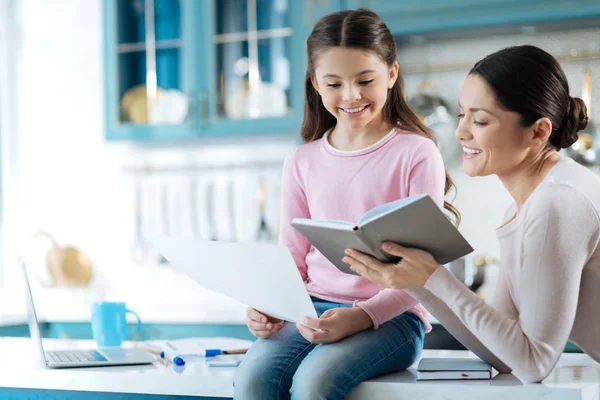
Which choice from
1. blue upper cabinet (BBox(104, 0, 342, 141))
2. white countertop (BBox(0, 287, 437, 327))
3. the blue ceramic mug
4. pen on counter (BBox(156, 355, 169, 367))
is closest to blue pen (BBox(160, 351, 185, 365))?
pen on counter (BBox(156, 355, 169, 367))

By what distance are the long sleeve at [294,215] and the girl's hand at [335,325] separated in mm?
312

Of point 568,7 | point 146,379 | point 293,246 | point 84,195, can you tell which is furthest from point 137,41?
point 146,379

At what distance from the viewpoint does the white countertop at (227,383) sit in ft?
3.97

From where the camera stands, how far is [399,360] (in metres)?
1.41

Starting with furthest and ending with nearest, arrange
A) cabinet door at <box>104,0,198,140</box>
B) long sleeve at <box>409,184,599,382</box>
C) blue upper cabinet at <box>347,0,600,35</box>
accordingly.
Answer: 1. cabinet door at <box>104,0,198,140</box>
2. blue upper cabinet at <box>347,0,600,35</box>
3. long sleeve at <box>409,184,599,382</box>

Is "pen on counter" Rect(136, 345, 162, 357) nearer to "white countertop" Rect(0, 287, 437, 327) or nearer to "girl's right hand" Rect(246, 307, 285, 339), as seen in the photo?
"girl's right hand" Rect(246, 307, 285, 339)

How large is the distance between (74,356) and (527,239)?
884 millimetres

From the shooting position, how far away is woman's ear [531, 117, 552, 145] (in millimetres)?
1333

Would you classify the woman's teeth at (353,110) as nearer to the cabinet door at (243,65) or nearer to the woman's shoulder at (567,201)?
the woman's shoulder at (567,201)

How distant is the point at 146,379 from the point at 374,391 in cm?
40

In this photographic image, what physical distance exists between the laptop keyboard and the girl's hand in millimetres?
443

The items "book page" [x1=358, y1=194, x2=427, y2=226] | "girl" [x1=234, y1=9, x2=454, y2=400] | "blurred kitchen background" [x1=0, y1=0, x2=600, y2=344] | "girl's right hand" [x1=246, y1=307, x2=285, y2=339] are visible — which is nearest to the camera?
"book page" [x1=358, y1=194, x2=427, y2=226]

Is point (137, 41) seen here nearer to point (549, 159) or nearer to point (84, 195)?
point (84, 195)

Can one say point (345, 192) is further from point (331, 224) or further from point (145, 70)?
point (145, 70)
